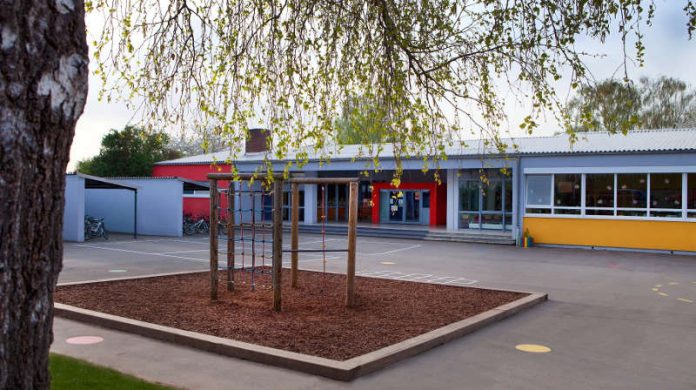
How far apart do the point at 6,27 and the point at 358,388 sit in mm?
4179

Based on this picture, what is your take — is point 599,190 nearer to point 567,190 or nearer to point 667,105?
point 567,190

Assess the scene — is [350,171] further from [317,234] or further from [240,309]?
[240,309]

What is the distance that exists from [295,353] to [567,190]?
708 inches

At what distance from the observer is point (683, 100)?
38.8m

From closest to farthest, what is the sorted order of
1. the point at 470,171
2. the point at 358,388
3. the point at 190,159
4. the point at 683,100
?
the point at 358,388, the point at 470,171, the point at 190,159, the point at 683,100

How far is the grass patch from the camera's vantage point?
525cm

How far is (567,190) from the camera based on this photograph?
21906 millimetres

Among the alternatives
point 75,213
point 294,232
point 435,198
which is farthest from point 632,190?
point 75,213

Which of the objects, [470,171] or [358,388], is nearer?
[358,388]

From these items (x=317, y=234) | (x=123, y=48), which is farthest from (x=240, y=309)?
(x=317, y=234)

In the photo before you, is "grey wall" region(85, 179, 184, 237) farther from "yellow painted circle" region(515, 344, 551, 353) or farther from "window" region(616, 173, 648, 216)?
"yellow painted circle" region(515, 344, 551, 353)

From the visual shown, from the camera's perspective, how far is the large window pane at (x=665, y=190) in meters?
19.9

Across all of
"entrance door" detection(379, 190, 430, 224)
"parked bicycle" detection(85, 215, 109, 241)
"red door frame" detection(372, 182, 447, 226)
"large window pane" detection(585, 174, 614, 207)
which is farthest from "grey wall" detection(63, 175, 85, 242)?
"large window pane" detection(585, 174, 614, 207)

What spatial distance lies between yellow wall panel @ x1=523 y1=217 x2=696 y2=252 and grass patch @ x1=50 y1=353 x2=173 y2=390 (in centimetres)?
1881
